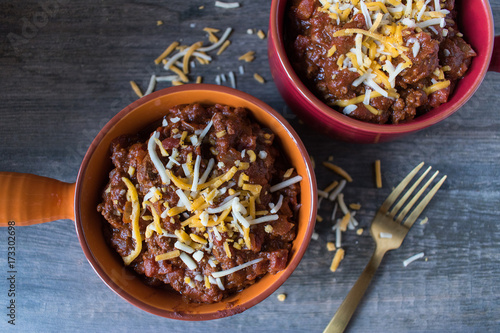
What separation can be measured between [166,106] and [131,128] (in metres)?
0.19

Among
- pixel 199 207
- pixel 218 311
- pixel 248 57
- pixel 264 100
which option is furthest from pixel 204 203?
pixel 248 57

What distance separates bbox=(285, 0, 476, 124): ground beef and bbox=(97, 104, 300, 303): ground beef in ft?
1.19

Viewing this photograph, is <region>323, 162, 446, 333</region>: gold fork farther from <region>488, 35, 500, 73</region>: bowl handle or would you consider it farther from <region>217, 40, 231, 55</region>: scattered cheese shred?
<region>217, 40, 231, 55</region>: scattered cheese shred

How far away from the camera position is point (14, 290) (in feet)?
7.20

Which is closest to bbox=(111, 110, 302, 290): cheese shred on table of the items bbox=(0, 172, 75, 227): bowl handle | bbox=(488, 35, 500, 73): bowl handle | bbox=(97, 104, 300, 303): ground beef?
bbox=(97, 104, 300, 303): ground beef

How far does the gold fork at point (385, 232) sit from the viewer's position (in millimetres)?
2189

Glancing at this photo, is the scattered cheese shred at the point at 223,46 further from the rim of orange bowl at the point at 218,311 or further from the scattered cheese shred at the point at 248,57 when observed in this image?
the rim of orange bowl at the point at 218,311

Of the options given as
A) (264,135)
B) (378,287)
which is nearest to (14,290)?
(264,135)

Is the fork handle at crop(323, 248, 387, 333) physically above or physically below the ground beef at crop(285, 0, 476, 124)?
below

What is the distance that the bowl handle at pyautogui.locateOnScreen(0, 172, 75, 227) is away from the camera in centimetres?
159

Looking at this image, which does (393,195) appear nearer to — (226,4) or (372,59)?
(372,59)

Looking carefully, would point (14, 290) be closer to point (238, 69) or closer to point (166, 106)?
point (166, 106)

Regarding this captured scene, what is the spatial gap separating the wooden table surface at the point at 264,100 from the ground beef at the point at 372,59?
1.53 ft

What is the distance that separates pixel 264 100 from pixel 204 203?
905 millimetres
